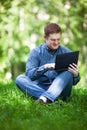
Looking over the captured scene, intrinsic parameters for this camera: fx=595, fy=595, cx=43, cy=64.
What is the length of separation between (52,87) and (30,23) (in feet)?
25.0

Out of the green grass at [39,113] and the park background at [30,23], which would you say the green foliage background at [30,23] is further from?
the green grass at [39,113]

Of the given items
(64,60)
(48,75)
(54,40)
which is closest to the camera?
(64,60)

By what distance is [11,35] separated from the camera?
51.1 feet

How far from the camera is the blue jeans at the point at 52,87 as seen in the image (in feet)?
25.2

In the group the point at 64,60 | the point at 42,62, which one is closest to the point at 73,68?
the point at 64,60

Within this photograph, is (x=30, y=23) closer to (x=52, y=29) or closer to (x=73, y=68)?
(x=52, y=29)

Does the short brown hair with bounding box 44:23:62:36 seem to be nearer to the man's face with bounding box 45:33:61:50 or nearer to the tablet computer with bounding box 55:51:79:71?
the man's face with bounding box 45:33:61:50

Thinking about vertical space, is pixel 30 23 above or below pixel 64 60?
above

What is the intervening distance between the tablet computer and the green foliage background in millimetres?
7397

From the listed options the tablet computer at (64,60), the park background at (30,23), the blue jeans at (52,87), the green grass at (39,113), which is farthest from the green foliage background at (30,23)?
the tablet computer at (64,60)

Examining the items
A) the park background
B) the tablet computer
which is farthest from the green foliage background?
the tablet computer

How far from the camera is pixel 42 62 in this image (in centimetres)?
803

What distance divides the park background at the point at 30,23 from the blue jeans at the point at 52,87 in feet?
22.8

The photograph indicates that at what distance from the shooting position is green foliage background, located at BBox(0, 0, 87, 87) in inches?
599
